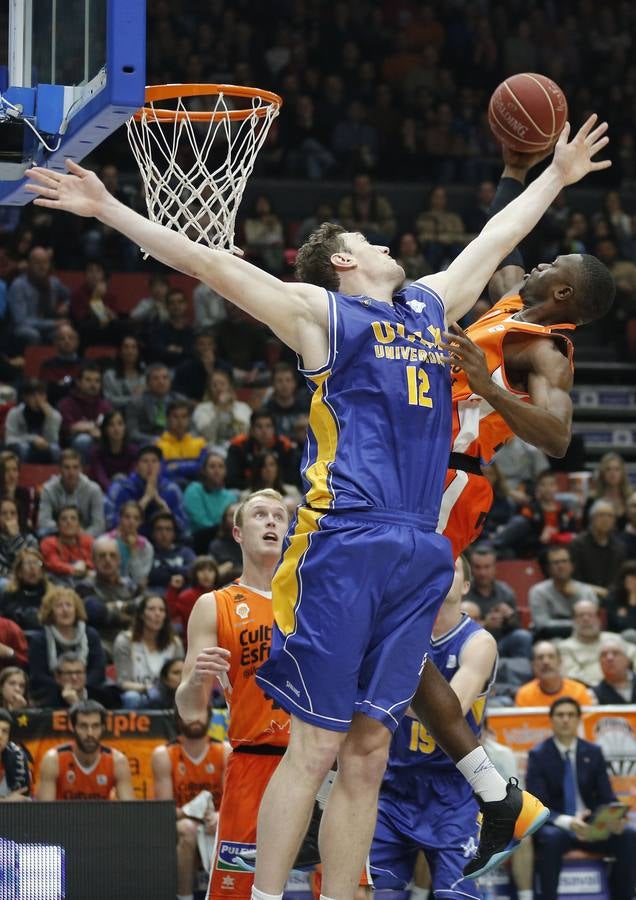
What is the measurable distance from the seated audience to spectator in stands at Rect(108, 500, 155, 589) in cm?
414

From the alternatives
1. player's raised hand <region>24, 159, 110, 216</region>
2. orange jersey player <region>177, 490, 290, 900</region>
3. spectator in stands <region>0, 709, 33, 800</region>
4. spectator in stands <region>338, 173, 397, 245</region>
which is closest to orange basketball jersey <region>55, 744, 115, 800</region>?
spectator in stands <region>0, 709, 33, 800</region>

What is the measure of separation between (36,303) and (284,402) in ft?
9.62

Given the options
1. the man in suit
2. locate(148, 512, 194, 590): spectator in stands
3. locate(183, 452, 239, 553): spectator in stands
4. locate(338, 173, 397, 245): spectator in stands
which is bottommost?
→ the man in suit

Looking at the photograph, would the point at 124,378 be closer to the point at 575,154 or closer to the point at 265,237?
the point at 265,237

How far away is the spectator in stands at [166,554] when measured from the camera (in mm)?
12672

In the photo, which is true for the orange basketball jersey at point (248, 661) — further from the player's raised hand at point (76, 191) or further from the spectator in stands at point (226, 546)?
the spectator in stands at point (226, 546)

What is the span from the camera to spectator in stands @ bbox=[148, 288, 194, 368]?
51.6ft

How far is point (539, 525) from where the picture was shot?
14820mm

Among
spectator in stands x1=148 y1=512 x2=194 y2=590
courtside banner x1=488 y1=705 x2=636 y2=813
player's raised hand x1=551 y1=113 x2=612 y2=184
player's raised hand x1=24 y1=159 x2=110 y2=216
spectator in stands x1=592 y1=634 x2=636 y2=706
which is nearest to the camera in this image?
player's raised hand x1=24 y1=159 x2=110 y2=216

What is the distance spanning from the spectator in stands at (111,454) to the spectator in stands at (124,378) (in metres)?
0.97

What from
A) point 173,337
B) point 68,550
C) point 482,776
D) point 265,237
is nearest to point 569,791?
point 68,550

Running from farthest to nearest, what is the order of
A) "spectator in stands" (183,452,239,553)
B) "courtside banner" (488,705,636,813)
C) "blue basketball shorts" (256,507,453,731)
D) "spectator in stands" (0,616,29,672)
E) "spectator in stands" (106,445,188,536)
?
"spectator in stands" (183,452,239,553) → "spectator in stands" (106,445,188,536) → "spectator in stands" (0,616,29,672) → "courtside banner" (488,705,636,813) → "blue basketball shorts" (256,507,453,731)

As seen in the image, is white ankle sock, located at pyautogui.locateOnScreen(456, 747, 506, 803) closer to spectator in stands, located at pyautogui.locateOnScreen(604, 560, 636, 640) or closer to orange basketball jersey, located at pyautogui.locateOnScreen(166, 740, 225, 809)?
orange basketball jersey, located at pyautogui.locateOnScreen(166, 740, 225, 809)

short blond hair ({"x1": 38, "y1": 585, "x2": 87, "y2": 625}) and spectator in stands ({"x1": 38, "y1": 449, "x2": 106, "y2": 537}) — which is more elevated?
spectator in stands ({"x1": 38, "y1": 449, "x2": 106, "y2": 537})
